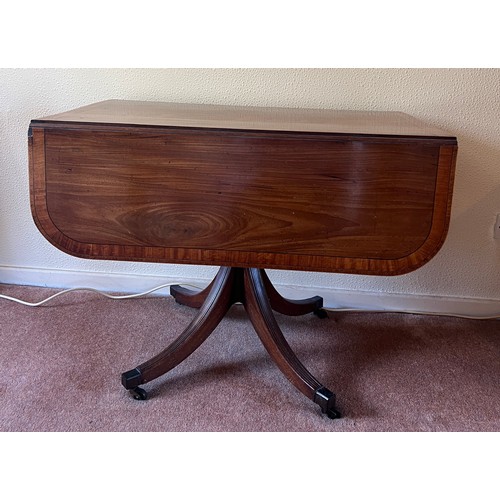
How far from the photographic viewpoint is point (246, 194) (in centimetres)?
102

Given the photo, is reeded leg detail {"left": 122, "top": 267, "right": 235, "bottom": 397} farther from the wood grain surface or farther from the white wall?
the white wall

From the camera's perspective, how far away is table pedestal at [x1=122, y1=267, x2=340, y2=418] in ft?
3.99

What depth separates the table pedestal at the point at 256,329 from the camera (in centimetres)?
122

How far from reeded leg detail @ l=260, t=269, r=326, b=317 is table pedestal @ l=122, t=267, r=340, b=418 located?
0.17 m

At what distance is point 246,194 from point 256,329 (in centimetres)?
42

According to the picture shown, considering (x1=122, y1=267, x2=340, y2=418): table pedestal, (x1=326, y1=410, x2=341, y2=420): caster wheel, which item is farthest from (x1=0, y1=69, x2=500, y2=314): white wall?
(x1=326, y1=410, x2=341, y2=420): caster wheel

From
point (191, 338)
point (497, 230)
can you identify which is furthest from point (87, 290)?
point (497, 230)

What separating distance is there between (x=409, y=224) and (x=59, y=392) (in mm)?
853

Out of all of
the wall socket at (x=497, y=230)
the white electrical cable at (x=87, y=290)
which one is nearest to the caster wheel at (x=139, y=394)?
the white electrical cable at (x=87, y=290)

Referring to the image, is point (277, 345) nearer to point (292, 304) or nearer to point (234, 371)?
point (234, 371)

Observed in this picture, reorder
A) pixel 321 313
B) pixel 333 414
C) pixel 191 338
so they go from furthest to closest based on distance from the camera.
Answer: pixel 321 313 → pixel 191 338 → pixel 333 414

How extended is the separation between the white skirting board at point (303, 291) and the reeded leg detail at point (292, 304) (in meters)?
0.07

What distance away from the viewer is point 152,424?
45.1 inches

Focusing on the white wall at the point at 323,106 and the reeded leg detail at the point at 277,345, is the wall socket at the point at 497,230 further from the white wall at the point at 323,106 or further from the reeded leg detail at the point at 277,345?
the reeded leg detail at the point at 277,345
